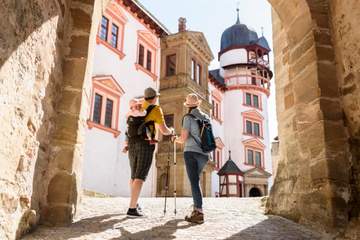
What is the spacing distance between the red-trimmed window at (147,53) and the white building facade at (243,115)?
8601 mm

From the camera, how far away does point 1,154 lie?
2604 mm

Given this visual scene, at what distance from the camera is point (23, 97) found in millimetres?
2979

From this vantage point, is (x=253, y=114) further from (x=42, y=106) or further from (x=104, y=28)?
(x=42, y=106)

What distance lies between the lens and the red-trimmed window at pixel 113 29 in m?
15.1

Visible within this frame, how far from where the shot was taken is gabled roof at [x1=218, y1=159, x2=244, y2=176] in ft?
85.8

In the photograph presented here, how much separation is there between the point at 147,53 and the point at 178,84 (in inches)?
91.9

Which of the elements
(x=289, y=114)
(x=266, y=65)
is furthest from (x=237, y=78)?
(x=289, y=114)

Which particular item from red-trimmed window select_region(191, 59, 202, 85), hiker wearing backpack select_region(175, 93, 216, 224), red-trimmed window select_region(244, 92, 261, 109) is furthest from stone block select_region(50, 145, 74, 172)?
red-trimmed window select_region(244, 92, 261, 109)

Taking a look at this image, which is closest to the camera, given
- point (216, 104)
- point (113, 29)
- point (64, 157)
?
point (64, 157)

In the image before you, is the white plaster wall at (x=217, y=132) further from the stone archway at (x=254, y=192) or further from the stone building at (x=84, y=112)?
the stone building at (x=84, y=112)

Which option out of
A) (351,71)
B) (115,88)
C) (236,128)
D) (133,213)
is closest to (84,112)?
(133,213)

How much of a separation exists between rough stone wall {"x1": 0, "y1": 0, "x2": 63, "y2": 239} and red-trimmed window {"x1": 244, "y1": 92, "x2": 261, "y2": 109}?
2804cm

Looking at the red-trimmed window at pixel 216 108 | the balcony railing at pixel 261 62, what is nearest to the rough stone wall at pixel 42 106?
the red-trimmed window at pixel 216 108

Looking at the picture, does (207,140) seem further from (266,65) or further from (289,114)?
(266,65)
